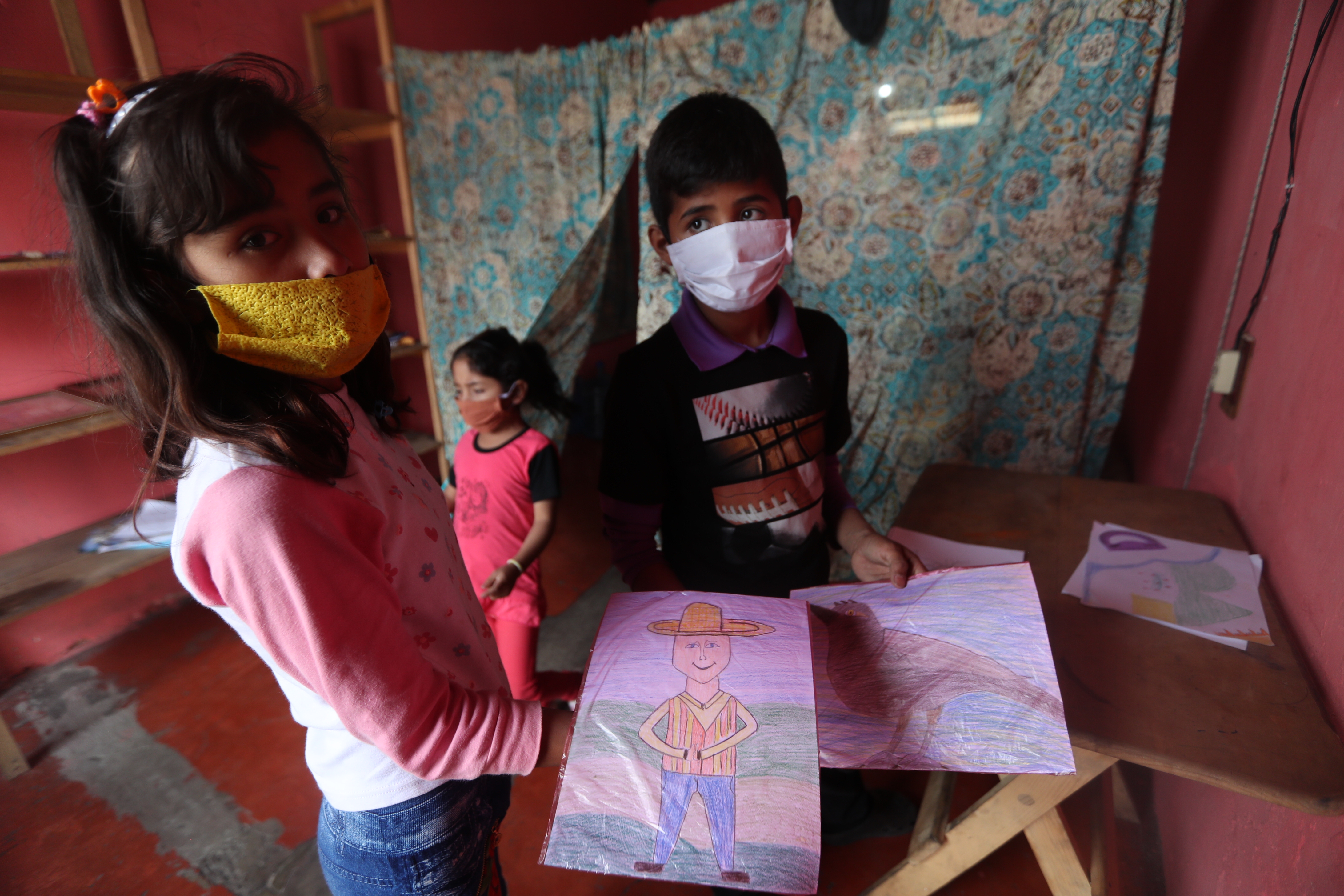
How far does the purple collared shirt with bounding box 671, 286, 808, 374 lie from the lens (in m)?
1.06

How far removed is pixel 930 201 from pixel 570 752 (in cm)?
206

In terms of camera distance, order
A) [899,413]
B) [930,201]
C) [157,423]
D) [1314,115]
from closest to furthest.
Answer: [157,423]
[1314,115]
[930,201]
[899,413]

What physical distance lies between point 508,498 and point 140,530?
3.53 ft

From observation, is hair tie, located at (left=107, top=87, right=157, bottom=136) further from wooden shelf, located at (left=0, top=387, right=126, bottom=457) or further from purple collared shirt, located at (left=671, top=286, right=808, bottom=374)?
wooden shelf, located at (left=0, top=387, right=126, bottom=457)

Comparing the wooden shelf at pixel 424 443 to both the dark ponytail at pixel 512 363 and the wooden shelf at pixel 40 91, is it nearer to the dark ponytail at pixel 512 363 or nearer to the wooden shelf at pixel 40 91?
the dark ponytail at pixel 512 363

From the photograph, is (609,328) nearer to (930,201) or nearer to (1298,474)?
(930,201)

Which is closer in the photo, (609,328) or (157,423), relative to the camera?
(157,423)

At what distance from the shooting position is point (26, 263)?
1.66m

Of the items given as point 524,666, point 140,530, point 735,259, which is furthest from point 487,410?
point 140,530

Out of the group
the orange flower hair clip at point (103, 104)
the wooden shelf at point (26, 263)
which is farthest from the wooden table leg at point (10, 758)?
the orange flower hair clip at point (103, 104)

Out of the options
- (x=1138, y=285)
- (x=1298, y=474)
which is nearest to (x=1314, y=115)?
(x=1298, y=474)

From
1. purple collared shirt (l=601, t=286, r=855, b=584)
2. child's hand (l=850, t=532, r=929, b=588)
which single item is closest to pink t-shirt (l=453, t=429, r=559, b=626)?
purple collared shirt (l=601, t=286, r=855, b=584)

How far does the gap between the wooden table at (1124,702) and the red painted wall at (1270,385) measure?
0.19 feet

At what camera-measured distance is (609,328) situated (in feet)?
12.7
